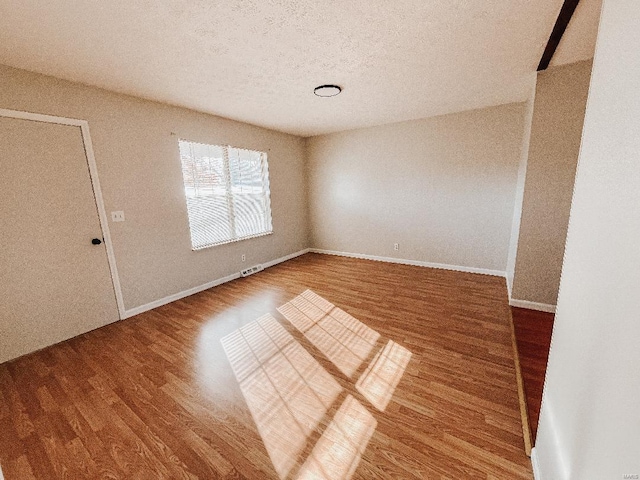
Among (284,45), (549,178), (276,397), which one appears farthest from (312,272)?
(549,178)

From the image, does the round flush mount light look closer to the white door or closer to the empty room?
the empty room

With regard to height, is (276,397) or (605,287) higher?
(605,287)

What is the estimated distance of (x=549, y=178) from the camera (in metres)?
2.69

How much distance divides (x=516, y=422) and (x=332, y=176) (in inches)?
190

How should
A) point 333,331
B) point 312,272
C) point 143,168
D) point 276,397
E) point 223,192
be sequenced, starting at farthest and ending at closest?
1. point 312,272
2. point 223,192
3. point 143,168
4. point 333,331
5. point 276,397

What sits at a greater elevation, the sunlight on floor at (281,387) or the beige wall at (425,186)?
the beige wall at (425,186)

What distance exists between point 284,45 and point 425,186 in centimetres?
338

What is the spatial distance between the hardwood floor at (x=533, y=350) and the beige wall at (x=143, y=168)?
3.98 m

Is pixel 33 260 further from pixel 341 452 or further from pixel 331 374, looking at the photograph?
pixel 341 452

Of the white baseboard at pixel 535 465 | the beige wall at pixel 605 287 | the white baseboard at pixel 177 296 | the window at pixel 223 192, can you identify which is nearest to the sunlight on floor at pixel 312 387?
the white baseboard at pixel 535 465

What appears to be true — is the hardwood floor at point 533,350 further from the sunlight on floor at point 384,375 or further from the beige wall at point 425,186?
the beige wall at point 425,186

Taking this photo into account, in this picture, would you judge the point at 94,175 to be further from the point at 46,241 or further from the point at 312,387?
the point at 312,387

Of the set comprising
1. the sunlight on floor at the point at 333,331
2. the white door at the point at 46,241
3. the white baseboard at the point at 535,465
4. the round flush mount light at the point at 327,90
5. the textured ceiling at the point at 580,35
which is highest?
the round flush mount light at the point at 327,90

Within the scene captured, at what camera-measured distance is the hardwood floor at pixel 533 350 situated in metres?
1.67
